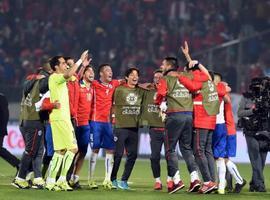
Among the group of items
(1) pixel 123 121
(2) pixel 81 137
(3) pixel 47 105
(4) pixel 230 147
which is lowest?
(4) pixel 230 147

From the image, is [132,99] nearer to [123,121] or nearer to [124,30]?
[123,121]

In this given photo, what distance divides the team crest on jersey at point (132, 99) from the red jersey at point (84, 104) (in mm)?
722

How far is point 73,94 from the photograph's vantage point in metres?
19.4

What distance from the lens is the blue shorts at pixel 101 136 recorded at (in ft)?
66.1

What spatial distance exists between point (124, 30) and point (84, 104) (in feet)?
59.7

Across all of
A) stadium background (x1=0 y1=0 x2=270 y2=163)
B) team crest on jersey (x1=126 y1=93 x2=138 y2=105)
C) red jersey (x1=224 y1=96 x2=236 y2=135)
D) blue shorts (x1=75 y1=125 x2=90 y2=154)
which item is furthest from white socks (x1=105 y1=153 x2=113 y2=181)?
stadium background (x1=0 y1=0 x2=270 y2=163)

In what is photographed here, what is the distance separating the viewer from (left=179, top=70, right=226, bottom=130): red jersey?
18547mm

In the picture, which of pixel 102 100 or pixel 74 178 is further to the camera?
pixel 102 100

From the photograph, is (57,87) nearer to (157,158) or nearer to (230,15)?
(157,158)

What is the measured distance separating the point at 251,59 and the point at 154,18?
5.17 metres

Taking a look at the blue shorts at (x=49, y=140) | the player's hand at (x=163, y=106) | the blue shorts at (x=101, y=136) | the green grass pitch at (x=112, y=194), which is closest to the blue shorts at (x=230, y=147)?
the green grass pitch at (x=112, y=194)

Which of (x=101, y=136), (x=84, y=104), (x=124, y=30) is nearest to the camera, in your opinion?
(x=84, y=104)

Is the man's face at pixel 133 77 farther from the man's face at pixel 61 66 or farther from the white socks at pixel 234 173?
the white socks at pixel 234 173

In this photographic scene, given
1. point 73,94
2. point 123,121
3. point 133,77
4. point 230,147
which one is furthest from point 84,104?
point 230,147
